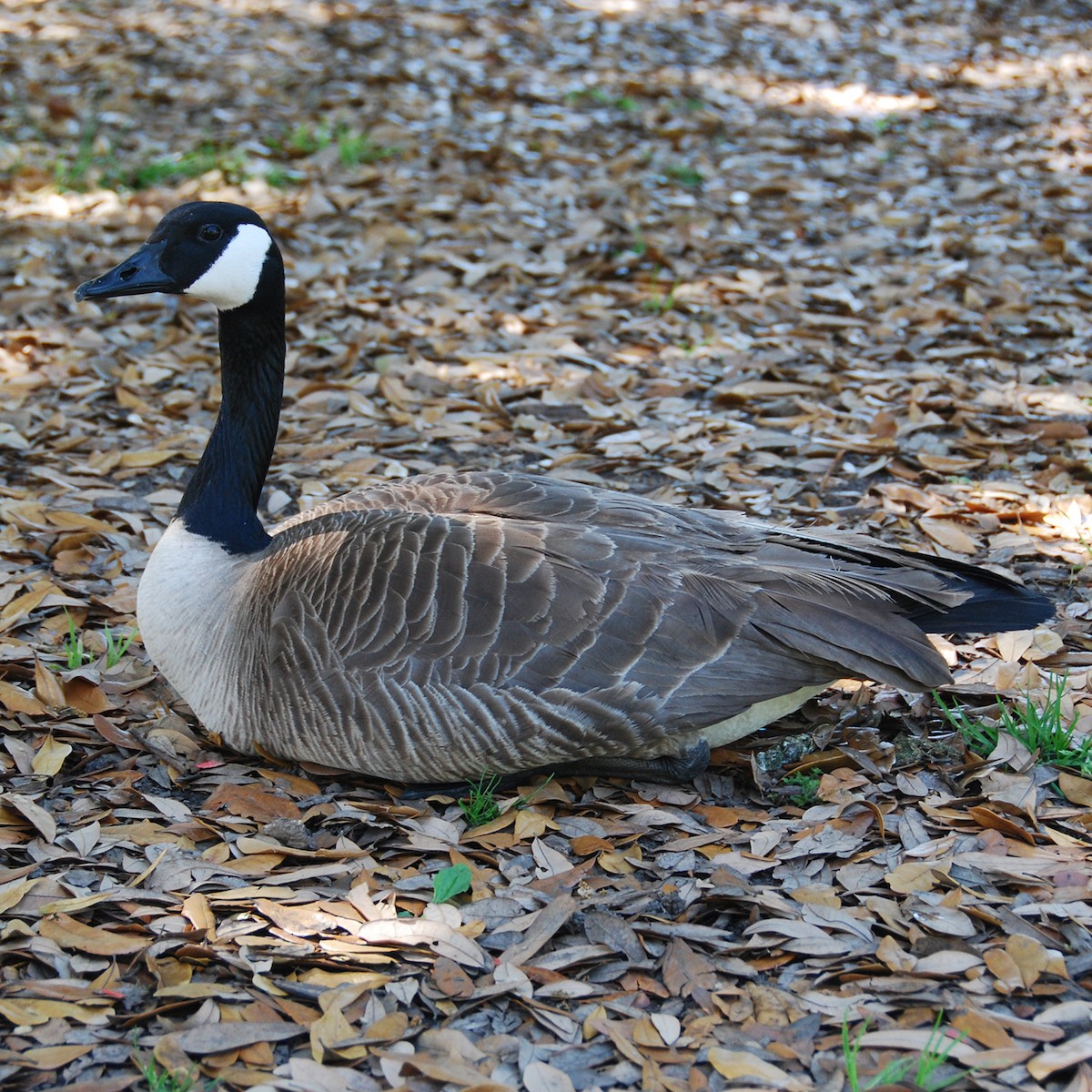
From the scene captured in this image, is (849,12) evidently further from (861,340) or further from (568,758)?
(568,758)

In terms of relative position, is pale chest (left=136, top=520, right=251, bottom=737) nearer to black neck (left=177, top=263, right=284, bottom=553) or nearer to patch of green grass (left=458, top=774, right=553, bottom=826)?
black neck (left=177, top=263, right=284, bottom=553)

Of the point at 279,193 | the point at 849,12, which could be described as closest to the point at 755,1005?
the point at 279,193

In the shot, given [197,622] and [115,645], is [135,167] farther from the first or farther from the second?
[197,622]

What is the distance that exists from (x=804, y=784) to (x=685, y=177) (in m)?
6.86

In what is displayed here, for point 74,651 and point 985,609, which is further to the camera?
point 74,651

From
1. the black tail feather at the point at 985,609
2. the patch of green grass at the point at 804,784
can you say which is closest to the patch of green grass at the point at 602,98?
the black tail feather at the point at 985,609

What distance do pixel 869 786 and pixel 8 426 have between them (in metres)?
4.68

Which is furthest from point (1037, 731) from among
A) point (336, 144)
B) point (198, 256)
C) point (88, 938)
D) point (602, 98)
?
point (602, 98)

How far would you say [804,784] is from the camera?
3.97 m

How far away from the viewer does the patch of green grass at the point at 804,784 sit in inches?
154

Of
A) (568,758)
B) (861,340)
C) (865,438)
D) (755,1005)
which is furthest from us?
(861,340)

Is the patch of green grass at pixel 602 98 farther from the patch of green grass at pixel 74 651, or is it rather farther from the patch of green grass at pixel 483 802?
the patch of green grass at pixel 483 802

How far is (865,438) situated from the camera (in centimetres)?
628

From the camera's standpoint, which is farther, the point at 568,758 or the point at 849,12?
the point at 849,12
